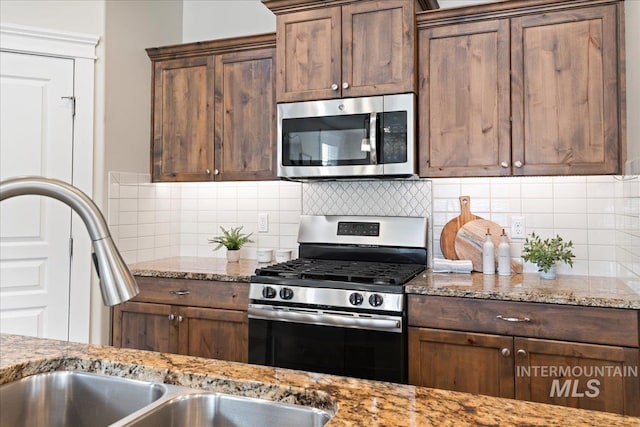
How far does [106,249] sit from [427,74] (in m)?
2.18

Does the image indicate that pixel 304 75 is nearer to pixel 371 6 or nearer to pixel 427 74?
pixel 371 6

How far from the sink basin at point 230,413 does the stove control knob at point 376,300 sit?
1266mm

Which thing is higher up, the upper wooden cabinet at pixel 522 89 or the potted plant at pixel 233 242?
the upper wooden cabinet at pixel 522 89

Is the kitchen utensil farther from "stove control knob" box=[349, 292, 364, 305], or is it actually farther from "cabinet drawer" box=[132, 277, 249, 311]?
"cabinet drawer" box=[132, 277, 249, 311]

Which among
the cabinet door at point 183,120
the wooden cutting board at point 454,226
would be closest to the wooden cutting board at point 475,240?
the wooden cutting board at point 454,226

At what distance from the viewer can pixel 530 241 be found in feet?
8.36

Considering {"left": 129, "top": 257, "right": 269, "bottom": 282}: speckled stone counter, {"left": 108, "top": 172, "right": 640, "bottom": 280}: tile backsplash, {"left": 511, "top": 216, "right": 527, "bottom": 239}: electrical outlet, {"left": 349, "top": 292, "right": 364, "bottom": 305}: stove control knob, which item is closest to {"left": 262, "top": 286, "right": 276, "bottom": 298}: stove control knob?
{"left": 129, "top": 257, "right": 269, "bottom": 282}: speckled stone counter

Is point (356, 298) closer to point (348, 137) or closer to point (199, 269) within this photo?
point (348, 137)

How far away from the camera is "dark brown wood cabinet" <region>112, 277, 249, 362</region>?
2.53 m

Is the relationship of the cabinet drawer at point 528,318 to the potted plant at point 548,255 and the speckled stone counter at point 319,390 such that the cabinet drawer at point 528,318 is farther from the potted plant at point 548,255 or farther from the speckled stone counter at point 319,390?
the speckled stone counter at point 319,390

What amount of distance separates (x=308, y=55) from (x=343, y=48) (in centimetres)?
21

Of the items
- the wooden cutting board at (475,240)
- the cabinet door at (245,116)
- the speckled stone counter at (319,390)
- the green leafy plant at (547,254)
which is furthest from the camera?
the cabinet door at (245,116)

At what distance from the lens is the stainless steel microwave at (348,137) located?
8.13 feet

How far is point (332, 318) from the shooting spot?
2225 mm
